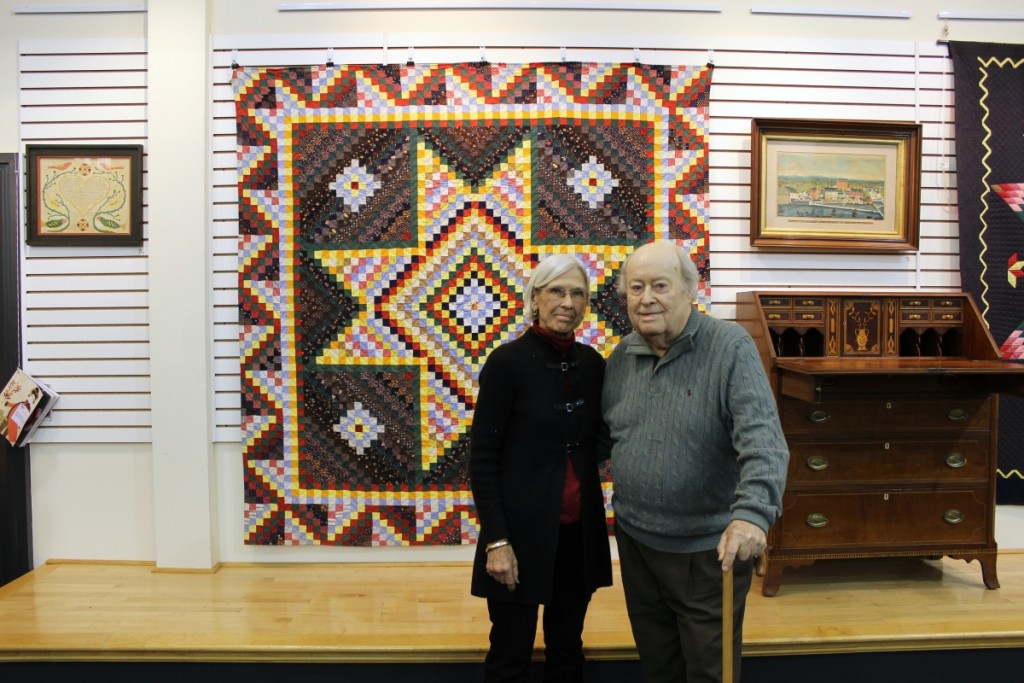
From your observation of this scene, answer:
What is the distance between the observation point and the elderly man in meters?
1.51

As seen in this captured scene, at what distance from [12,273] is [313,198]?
1580mm

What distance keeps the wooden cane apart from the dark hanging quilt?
8.08 ft

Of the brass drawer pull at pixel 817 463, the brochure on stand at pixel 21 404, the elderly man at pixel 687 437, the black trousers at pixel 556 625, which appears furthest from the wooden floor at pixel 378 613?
the elderly man at pixel 687 437

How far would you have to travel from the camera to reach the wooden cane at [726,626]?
57.1 inches

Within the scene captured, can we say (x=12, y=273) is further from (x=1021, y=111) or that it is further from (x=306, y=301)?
(x=1021, y=111)

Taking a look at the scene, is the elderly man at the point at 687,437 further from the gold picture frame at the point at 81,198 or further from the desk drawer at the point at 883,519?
the gold picture frame at the point at 81,198

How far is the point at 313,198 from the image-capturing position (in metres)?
2.93

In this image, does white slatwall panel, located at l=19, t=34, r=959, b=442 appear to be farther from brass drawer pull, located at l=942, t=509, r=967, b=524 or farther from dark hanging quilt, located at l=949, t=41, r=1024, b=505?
brass drawer pull, located at l=942, t=509, r=967, b=524

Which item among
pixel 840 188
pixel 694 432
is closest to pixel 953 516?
pixel 840 188

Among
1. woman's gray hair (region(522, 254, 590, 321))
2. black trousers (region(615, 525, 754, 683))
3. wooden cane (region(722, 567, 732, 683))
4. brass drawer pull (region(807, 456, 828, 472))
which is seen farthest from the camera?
brass drawer pull (region(807, 456, 828, 472))

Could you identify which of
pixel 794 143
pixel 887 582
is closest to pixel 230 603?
pixel 887 582

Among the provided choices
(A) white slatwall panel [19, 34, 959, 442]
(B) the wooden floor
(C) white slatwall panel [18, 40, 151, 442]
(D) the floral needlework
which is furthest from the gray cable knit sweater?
(C) white slatwall panel [18, 40, 151, 442]

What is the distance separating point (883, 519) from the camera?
2.62 m

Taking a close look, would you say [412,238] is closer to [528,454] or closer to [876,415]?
[528,454]
